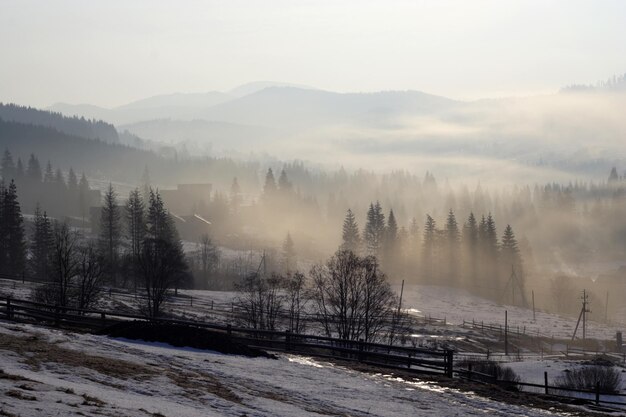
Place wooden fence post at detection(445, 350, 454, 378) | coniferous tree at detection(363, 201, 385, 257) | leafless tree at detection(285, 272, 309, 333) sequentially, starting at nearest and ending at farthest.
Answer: wooden fence post at detection(445, 350, 454, 378) → leafless tree at detection(285, 272, 309, 333) → coniferous tree at detection(363, 201, 385, 257)

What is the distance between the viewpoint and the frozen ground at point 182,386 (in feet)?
62.8

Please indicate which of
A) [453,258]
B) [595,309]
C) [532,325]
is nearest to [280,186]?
[453,258]

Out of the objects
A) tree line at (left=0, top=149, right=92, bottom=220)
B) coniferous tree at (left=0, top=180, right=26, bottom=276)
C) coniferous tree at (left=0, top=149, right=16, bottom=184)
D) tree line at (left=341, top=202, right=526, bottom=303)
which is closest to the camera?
coniferous tree at (left=0, top=180, right=26, bottom=276)

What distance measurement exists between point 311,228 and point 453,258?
59.9 metres

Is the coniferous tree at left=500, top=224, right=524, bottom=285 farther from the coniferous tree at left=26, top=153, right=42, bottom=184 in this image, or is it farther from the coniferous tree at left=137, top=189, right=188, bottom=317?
the coniferous tree at left=26, top=153, right=42, bottom=184

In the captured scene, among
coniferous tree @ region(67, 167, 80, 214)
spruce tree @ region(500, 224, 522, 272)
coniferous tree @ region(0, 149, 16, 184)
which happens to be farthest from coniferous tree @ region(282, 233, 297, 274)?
coniferous tree @ region(0, 149, 16, 184)

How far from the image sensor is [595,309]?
398 ft

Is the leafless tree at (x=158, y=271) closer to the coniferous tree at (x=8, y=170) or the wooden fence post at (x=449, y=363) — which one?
the wooden fence post at (x=449, y=363)

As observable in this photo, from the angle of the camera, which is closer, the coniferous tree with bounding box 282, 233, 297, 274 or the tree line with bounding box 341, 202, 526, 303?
the coniferous tree with bounding box 282, 233, 297, 274

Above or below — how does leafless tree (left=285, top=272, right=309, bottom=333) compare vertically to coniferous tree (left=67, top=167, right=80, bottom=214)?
below

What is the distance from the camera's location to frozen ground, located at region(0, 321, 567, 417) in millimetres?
19156

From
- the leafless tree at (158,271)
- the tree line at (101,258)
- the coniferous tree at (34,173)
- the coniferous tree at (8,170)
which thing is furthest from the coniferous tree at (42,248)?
the coniferous tree at (8,170)

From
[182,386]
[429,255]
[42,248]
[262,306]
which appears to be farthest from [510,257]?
[182,386]

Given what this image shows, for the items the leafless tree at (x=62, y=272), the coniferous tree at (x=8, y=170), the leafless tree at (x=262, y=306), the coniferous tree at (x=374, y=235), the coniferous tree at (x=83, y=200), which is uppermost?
the coniferous tree at (x=8, y=170)
